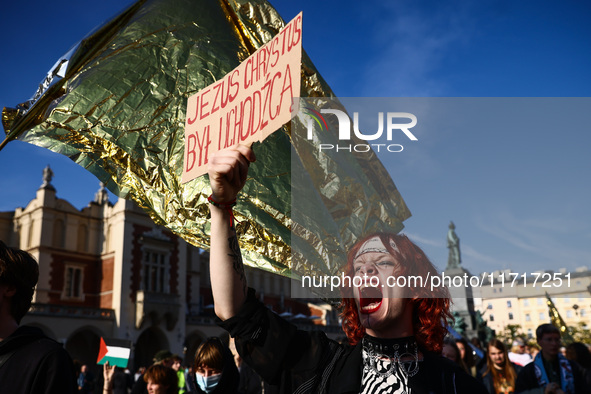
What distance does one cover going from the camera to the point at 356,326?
1.86 metres

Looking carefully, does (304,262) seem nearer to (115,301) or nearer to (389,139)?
(389,139)

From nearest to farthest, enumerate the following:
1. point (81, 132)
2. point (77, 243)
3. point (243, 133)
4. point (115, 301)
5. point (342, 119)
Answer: point (243, 133) → point (342, 119) → point (81, 132) → point (115, 301) → point (77, 243)

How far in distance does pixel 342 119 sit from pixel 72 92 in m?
1.25

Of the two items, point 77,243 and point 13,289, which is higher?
point 77,243

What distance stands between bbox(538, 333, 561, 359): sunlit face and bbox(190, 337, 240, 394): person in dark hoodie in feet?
8.62

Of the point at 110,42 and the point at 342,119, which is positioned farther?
the point at 110,42

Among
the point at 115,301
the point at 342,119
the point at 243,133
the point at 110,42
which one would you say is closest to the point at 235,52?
the point at 110,42

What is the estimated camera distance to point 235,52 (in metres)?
2.42

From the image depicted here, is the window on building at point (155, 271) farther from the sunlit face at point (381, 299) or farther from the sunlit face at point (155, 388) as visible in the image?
the sunlit face at point (381, 299)

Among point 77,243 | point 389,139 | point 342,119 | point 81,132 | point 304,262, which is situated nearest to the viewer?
point 389,139

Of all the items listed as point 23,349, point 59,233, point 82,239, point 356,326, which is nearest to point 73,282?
point 82,239

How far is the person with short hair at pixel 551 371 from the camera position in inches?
175

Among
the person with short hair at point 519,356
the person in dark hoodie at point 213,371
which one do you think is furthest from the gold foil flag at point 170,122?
the person with short hair at point 519,356

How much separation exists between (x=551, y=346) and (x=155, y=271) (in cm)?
2663
